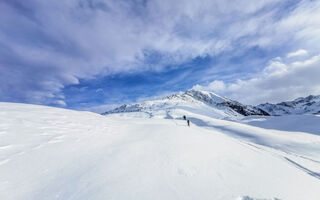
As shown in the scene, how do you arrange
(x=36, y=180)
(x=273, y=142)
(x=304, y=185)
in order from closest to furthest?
1. (x=36, y=180)
2. (x=304, y=185)
3. (x=273, y=142)

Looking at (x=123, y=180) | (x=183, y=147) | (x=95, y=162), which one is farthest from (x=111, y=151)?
(x=183, y=147)

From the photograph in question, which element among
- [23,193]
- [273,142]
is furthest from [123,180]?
[273,142]

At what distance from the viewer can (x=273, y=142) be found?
36.5ft

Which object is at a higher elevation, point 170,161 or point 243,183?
point 170,161

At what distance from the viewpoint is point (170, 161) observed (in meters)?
4.21

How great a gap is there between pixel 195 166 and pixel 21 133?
6.55 m

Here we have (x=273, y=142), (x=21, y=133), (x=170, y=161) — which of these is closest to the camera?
(x=170, y=161)

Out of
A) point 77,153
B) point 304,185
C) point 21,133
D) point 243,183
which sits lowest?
point 304,185

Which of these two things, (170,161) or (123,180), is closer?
(123,180)

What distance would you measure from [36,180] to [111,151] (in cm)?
205

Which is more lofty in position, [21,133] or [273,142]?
[21,133]

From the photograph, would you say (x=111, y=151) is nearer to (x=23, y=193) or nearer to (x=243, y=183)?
(x=23, y=193)

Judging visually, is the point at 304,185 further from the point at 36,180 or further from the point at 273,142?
the point at 273,142

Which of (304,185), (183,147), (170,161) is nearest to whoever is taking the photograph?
(304,185)
